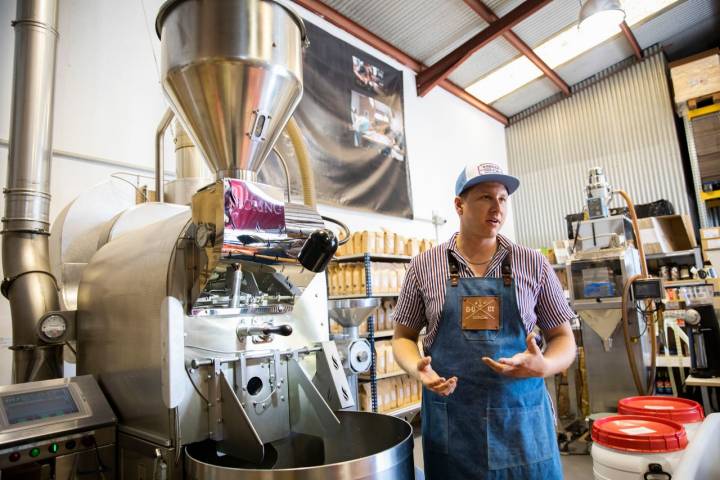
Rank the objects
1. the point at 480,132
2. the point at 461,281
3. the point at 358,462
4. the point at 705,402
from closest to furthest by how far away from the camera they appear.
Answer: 1. the point at 358,462
2. the point at 461,281
3. the point at 705,402
4. the point at 480,132

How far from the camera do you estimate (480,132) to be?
840cm

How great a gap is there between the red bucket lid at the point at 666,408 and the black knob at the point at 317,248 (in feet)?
5.40

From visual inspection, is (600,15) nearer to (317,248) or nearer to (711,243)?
(711,243)

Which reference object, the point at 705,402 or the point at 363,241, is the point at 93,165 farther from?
the point at 705,402

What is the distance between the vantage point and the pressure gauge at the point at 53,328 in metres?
1.82

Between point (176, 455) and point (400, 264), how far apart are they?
3.95 metres

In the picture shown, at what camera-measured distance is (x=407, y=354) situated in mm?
1625

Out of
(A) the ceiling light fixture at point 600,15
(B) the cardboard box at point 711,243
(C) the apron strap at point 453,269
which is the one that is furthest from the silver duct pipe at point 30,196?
(B) the cardboard box at point 711,243

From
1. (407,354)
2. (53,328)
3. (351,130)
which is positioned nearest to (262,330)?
(407,354)

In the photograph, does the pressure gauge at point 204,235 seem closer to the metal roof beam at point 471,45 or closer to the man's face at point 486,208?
the man's face at point 486,208

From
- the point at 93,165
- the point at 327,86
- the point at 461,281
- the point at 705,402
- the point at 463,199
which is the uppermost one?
Result: the point at 327,86

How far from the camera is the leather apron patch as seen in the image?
1.53 m

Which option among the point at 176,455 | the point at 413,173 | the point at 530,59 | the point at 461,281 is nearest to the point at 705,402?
the point at 461,281

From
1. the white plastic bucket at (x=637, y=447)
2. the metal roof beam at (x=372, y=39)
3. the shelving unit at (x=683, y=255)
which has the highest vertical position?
the metal roof beam at (x=372, y=39)
